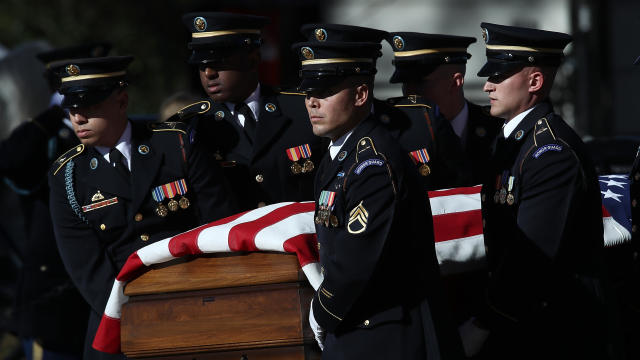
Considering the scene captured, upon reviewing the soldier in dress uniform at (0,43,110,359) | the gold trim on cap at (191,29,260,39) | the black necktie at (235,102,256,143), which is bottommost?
the soldier in dress uniform at (0,43,110,359)

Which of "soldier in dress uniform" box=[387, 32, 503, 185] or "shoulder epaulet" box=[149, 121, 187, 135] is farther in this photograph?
"soldier in dress uniform" box=[387, 32, 503, 185]

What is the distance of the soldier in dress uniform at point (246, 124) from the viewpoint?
4.41 meters

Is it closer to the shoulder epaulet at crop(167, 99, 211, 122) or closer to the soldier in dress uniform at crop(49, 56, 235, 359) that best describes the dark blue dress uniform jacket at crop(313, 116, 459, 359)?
the soldier in dress uniform at crop(49, 56, 235, 359)

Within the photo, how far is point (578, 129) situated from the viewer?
31.0ft

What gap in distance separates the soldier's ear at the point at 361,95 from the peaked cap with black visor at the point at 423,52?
145 cm

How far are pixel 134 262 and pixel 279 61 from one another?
30.0 ft

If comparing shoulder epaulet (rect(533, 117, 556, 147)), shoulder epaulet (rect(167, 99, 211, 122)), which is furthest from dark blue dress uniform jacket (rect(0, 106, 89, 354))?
shoulder epaulet (rect(533, 117, 556, 147))

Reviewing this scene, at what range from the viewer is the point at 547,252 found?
3387mm

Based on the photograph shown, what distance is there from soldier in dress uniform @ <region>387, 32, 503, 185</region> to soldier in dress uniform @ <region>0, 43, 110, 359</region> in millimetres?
1764

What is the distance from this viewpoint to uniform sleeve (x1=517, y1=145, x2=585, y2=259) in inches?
132

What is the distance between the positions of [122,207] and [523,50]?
5.69ft

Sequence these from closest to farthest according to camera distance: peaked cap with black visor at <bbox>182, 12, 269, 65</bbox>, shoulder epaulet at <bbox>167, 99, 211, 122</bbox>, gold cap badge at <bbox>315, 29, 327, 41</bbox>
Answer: gold cap badge at <bbox>315, 29, 327, 41</bbox>, peaked cap with black visor at <bbox>182, 12, 269, 65</bbox>, shoulder epaulet at <bbox>167, 99, 211, 122</bbox>

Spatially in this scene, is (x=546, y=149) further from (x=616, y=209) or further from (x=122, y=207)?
(x=122, y=207)

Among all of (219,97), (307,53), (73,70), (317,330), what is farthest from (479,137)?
(73,70)
